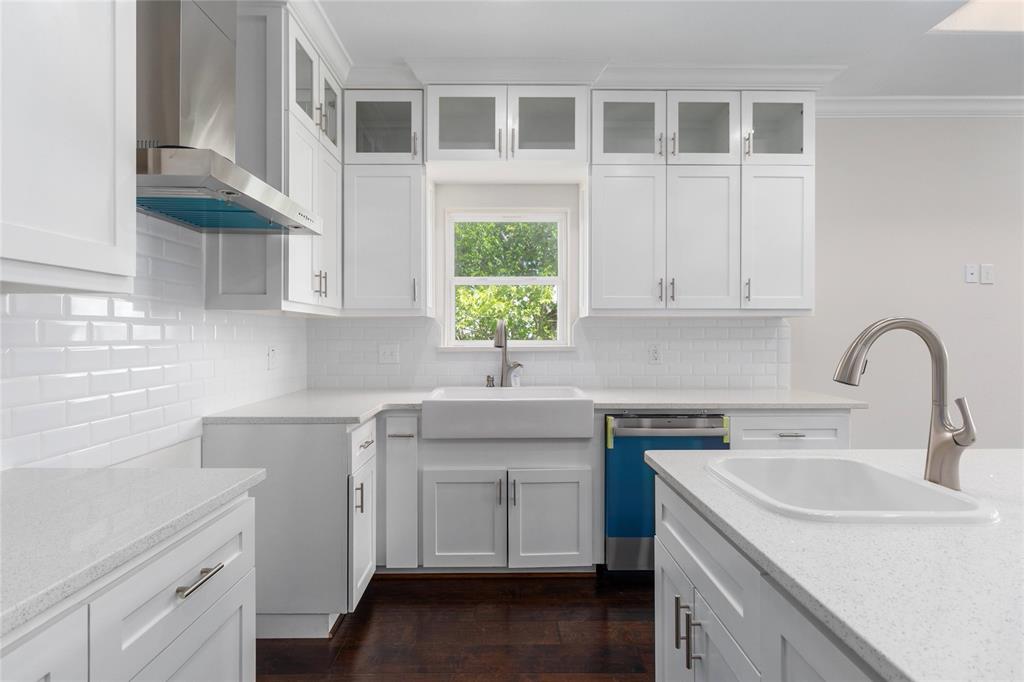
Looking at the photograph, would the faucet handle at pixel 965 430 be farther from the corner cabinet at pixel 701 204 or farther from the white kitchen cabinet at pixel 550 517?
the corner cabinet at pixel 701 204

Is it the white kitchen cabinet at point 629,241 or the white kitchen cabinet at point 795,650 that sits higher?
the white kitchen cabinet at point 629,241

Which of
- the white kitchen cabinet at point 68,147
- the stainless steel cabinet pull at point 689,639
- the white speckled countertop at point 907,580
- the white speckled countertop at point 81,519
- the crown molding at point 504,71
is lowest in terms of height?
the stainless steel cabinet pull at point 689,639

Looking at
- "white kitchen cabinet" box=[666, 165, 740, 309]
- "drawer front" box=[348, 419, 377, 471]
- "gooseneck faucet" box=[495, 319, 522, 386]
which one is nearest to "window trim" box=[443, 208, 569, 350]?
"gooseneck faucet" box=[495, 319, 522, 386]

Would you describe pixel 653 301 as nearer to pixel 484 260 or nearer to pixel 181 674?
pixel 484 260

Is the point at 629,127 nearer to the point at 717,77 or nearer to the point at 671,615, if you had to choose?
the point at 717,77

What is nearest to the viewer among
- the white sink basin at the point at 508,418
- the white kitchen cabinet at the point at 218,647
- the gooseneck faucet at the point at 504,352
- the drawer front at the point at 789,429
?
the white kitchen cabinet at the point at 218,647

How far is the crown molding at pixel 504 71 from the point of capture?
269 centimetres

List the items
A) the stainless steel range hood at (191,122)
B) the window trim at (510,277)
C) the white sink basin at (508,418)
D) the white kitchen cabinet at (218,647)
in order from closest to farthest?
the white kitchen cabinet at (218,647), the stainless steel range hood at (191,122), the white sink basin at (508,418), the window trim at (510,277)

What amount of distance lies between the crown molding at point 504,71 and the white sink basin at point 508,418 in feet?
5.26

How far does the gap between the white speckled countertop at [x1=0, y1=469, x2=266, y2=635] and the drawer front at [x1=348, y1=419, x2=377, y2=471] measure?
885 mm

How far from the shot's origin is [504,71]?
272 centimetres

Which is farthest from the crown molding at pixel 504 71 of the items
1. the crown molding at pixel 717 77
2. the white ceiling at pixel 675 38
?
the crown molding at pixel 717 77

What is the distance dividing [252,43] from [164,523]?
1.92 meters

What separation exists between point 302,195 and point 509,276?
1398mm
